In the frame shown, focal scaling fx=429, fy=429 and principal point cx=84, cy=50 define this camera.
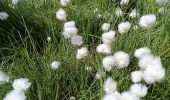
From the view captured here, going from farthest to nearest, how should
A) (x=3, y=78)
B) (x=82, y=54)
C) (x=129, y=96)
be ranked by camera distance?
(x=82, y=54) → (x=3, y=78) → (x=129, y=96)

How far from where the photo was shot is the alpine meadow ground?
1878 millimetres

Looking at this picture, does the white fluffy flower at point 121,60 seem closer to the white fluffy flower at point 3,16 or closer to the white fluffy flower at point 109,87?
the white fluffy flower at point 109,87

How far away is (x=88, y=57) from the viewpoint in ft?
7.85

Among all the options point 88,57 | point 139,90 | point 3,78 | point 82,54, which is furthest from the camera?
point 88,57

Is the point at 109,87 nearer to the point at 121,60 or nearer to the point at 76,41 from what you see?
the point at 121,60

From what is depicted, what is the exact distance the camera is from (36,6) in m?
3.13

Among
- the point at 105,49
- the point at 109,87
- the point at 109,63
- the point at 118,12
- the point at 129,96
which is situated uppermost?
the point at 118,12

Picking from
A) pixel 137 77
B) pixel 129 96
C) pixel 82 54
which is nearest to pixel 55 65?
pixel 82 54

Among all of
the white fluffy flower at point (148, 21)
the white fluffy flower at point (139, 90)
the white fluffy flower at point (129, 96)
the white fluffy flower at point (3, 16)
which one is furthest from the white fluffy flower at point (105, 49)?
the white fluffy flower at point (3, 16)

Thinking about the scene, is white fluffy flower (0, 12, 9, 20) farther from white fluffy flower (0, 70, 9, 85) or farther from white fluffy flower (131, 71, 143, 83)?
white fluffy flower (131, 71, 143, 83)

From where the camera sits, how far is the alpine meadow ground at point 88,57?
1878 mm

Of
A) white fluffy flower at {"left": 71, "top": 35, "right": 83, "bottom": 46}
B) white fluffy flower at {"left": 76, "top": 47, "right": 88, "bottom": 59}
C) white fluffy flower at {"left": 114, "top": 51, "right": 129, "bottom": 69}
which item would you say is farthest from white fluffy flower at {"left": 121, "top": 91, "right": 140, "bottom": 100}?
white fluffy flower at {"left": 71, "top": 35, "right": 83, "bottom": 46}

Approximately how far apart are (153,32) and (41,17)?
84 cm

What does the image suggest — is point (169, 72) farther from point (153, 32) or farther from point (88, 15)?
point (88, 15)
